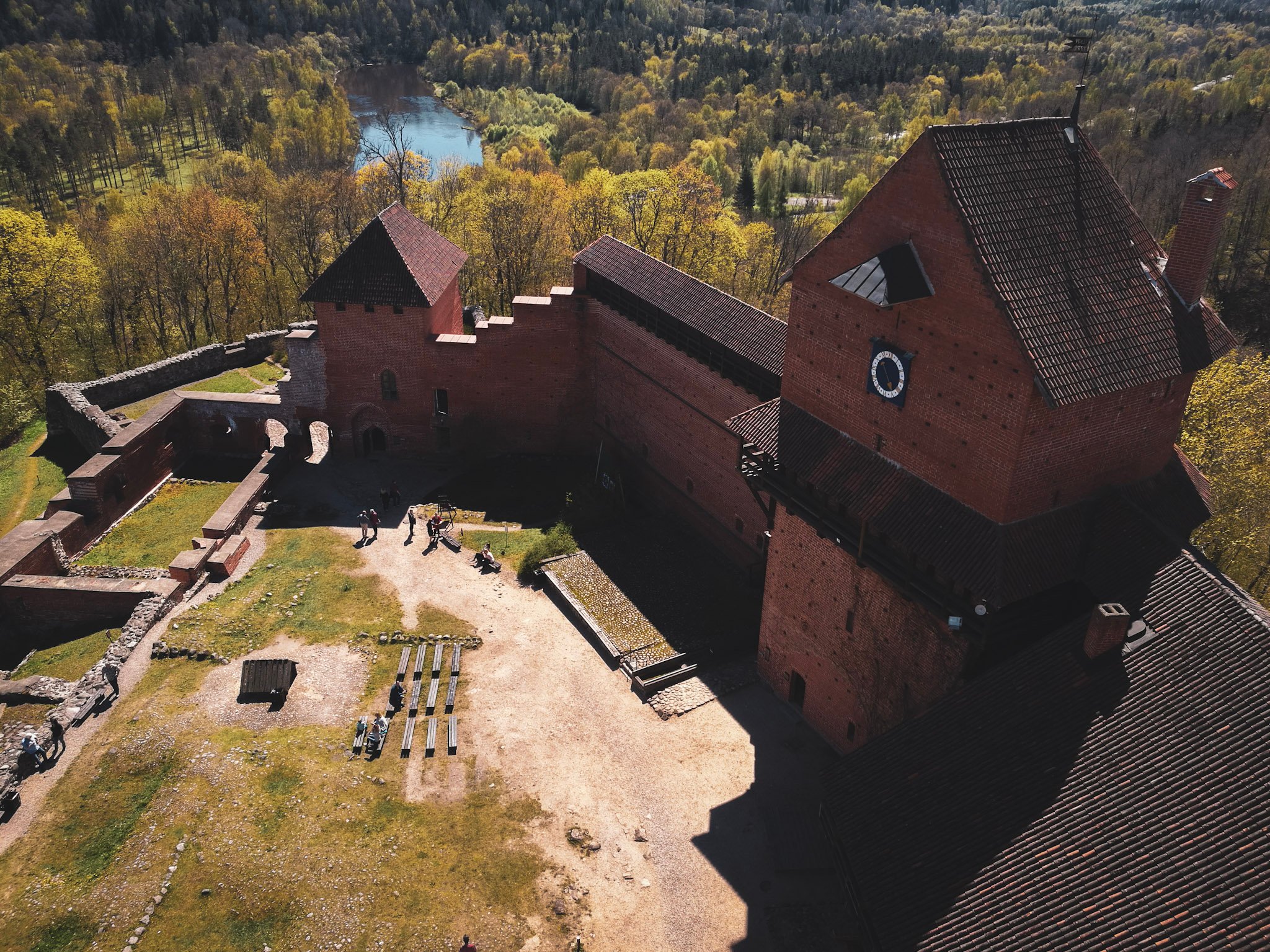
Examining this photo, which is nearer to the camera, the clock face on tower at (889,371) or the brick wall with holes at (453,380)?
the clock face on tower at (889,371)

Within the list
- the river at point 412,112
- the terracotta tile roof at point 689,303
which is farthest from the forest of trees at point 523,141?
the terracotta tile roof at point 689,303

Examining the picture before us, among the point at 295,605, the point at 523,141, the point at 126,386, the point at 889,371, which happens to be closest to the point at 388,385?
the point at 295,605

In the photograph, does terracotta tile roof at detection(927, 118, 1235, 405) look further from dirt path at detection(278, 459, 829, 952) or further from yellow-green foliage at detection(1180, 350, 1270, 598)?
dirt path at detection(278, 459, 829, 952)

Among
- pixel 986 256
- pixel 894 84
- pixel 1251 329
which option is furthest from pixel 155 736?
pixel 894 84

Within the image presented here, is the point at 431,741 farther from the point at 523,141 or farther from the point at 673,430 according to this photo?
the point at 523,141

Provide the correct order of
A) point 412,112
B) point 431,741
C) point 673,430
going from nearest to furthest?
point 431,741, point 673,430, point 412,112

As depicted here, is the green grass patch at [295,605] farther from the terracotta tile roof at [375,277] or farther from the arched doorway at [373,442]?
the terracotta tile roof at [375,277]

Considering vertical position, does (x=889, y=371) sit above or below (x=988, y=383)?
below

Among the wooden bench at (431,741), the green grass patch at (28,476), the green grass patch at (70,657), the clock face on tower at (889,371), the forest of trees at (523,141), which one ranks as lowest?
the green grass patch at (28,476)
